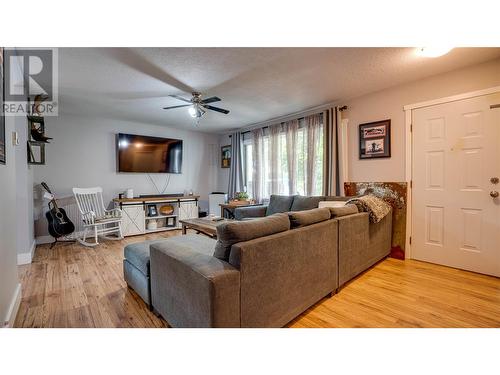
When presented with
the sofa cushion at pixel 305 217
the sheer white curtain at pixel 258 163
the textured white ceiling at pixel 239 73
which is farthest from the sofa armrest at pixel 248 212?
the sofa cushion at pixel 305 217

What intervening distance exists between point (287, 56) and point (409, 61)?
52.3 inches

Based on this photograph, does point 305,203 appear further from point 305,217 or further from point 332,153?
point 305,217

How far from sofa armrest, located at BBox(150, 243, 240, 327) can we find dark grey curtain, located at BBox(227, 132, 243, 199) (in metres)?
3.87

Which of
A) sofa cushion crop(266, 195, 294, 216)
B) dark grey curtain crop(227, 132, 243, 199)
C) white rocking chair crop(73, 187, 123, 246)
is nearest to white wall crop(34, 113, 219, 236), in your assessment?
white rocking chair crop(73, 187, 123, 246)

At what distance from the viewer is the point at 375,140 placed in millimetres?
3268

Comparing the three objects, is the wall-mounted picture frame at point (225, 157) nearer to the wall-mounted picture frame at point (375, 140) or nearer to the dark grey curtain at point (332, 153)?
the dark grey curtain at point (332, 153)

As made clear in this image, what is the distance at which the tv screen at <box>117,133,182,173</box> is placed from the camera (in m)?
4.57

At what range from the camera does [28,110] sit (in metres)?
3.04

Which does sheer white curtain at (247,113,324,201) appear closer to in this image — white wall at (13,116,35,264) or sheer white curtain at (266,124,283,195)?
sheer white curtain at (266,124,283,195)

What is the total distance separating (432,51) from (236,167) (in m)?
4.02

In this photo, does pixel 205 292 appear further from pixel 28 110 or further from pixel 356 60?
pixel 28 110

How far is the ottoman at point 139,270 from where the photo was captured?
182 centimetres

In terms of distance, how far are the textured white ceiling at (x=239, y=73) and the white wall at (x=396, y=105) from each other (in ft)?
0.37
